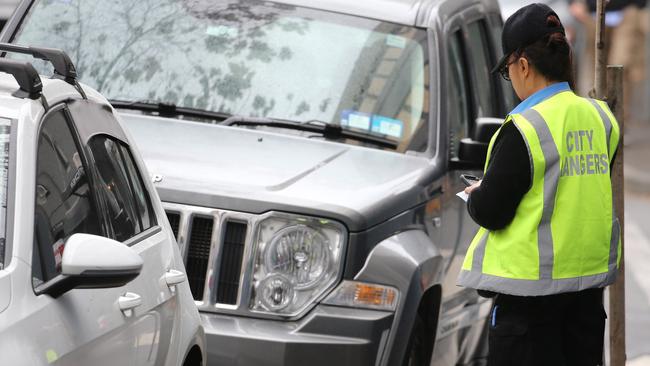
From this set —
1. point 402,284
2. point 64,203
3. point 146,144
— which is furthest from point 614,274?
point 146,144

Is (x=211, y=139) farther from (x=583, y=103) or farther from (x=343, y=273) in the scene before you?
(x=583, y=103)

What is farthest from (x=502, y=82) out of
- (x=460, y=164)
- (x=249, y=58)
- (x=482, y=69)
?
(x=249, y=58)

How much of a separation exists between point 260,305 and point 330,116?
134 cm

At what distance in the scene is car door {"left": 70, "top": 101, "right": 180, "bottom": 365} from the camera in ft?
15.5

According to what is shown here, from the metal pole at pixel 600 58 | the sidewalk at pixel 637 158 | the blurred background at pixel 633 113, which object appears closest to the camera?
the metal pole at pixel 600 58

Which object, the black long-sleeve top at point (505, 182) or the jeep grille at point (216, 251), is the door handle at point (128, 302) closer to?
the black long-sleeve top at point (505, 182)

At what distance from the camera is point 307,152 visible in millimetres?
7254

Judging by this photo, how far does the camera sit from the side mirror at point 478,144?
7203 millimetres

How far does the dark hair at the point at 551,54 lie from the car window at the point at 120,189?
1320mm

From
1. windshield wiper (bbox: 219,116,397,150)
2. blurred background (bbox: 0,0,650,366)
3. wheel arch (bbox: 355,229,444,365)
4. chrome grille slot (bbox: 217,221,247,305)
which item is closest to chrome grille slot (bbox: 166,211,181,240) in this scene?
chrome grille slot (bbox: 217,221,247,305)

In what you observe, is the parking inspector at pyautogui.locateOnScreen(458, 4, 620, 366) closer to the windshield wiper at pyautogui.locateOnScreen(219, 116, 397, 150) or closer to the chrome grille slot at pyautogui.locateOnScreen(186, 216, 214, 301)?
the chrome grille slot at pyautogui.locateOnScreen(186, 216, 214, 301)

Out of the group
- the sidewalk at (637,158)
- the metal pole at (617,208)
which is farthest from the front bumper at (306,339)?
the sidewalk at (637,158)

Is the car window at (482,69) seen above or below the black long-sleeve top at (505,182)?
above

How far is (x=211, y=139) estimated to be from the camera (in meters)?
7.29
